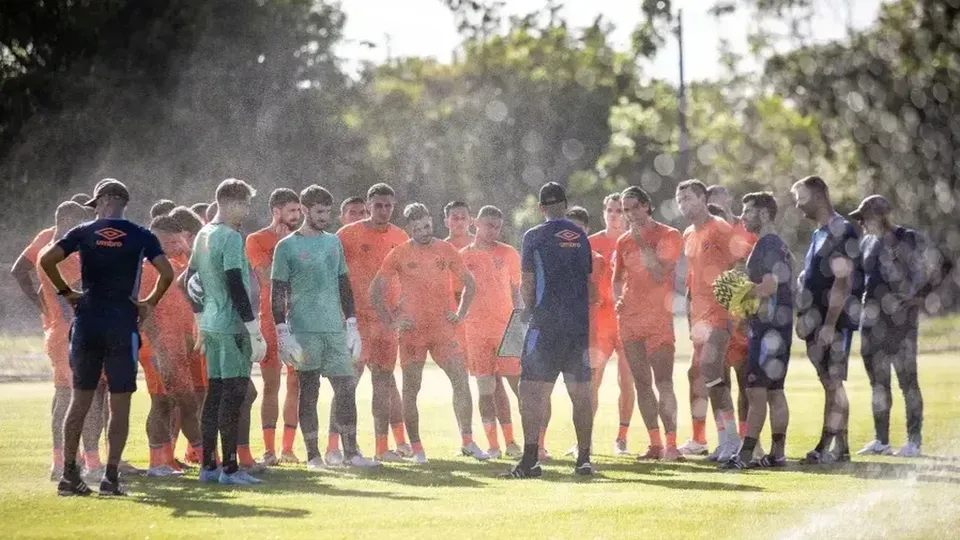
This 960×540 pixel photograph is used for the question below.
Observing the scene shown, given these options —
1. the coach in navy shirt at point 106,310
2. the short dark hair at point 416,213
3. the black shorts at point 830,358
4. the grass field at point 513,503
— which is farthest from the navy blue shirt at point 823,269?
the coach in navy shirt at point 106,310

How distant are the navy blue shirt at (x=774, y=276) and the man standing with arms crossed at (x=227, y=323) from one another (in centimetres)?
435

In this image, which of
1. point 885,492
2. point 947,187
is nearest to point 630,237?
point 885,492

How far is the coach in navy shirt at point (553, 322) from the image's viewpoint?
13.6 m

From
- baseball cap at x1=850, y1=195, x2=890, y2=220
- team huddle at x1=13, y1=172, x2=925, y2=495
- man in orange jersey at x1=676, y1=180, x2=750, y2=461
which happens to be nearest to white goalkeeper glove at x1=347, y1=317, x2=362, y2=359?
team huddle at x1=13, y1=172, x2=925, y2=495

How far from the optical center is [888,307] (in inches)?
651

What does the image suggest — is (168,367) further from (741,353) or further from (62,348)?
(741,353)

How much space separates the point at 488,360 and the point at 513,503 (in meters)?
4.64

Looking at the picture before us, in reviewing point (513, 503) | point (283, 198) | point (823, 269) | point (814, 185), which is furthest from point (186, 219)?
point (823, 269)

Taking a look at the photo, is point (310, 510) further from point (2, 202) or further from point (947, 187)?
point (2, 202)

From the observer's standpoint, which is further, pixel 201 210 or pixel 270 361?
pixel 201 210

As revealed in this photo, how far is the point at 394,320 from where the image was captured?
51.2ft

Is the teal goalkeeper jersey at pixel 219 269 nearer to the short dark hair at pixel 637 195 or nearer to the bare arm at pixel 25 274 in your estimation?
the bare arm at pixel 25 274

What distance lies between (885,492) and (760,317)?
87.4 inches

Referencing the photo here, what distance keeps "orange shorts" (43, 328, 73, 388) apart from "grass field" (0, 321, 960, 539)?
826mm
